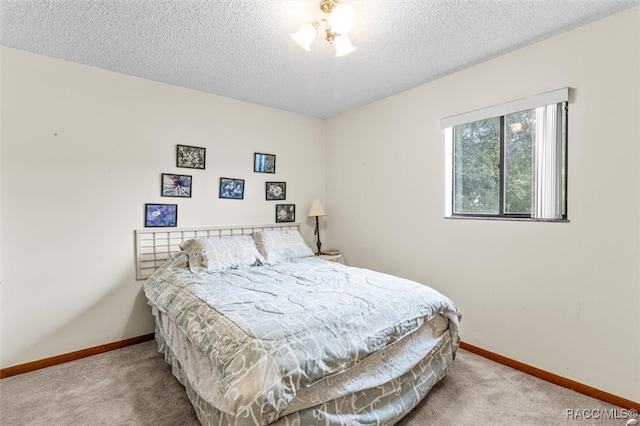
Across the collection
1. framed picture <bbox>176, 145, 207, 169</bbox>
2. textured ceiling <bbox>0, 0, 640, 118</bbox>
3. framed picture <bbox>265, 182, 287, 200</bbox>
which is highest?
textured ceiling <bbox>0, 0, 640, 118</bbox>

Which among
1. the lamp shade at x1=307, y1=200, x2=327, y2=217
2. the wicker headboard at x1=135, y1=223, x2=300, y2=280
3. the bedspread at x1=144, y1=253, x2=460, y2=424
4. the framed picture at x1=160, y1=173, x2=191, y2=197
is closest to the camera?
the bedspread at x1=144, y1=253, x2=460, y2=424

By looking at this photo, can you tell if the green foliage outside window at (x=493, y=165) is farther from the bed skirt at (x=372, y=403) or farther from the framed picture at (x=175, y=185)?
the framed picture at (x=175, y=185)

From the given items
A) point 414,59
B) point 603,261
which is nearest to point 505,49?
point 414,59

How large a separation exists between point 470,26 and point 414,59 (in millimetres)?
Result: 511

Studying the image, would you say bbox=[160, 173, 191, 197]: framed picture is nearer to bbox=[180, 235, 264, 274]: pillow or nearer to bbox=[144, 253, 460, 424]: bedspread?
bbox=[180, 235, 264, 274]: pillow

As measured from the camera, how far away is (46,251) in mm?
2469

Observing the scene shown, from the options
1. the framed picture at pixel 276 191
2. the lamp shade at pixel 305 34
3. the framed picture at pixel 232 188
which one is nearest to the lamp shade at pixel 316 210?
the framed picture at pixel 276 191

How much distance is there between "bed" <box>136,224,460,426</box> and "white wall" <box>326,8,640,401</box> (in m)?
0.67

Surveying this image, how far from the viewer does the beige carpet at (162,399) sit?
5.87 ft

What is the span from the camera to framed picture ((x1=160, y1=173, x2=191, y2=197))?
9.89ft

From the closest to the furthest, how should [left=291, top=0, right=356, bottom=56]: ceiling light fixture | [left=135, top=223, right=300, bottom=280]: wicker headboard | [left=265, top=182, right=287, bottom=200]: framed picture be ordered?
[left=291, top=0, right=356, bottom=56]: ceiling light fixture
[left=135, top=223, right=300, bottom=280]: wicker headboard
[left=265, top=182, right=287, bottom=200]: framed picture

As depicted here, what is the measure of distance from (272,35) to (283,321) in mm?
1935

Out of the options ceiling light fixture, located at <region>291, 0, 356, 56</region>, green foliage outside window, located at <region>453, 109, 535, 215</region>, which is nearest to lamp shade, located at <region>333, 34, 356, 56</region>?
ceiling light fixture, located at <region>291, 0, 356, 56</region>

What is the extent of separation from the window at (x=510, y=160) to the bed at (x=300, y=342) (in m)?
1.09
